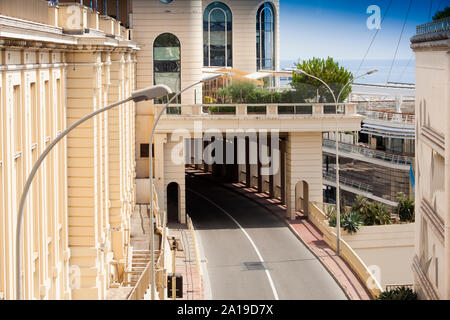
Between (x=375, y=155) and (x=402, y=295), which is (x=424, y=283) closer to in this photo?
(x=402, y=295)

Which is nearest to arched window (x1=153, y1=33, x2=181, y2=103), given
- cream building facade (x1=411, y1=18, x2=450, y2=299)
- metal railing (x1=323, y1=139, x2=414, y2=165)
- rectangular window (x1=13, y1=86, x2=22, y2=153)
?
metal railing (x1=323, y1=139, x2=414, y2=165)

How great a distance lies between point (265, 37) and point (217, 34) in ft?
14.8

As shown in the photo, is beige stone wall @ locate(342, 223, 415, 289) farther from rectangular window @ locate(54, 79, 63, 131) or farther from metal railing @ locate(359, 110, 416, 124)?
rectangular window @ locate(54, 79, 63, 131)

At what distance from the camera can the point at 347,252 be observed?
37.1 meters

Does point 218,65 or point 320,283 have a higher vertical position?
point 218,65

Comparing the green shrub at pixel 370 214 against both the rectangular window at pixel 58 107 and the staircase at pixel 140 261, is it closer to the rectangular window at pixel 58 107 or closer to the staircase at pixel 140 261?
the staircase at pixel 140 261

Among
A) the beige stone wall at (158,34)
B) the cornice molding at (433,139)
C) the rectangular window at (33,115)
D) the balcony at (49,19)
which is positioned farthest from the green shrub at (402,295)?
the beige stone wall at (158,34)

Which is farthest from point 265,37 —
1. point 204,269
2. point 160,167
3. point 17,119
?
point 17,119

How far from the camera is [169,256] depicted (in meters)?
34.7

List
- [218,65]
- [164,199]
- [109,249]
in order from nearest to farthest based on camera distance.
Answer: [109,249]
[164,199]
[218,65]
